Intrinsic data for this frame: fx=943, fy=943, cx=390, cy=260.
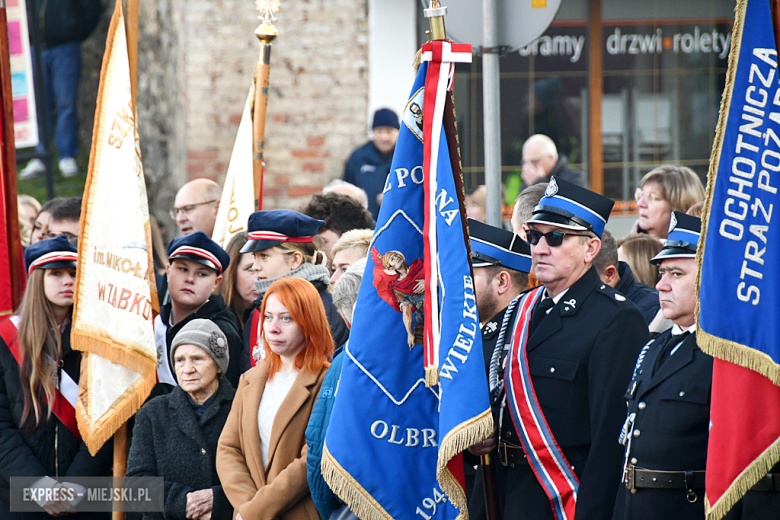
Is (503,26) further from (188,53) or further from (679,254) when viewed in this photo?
(188,53)

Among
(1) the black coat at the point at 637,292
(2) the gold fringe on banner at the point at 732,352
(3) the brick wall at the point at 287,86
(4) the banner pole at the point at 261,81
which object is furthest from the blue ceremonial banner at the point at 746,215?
(3) the brick wall at the point at 287,86

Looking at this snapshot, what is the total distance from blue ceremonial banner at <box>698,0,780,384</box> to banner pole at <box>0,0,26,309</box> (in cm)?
353

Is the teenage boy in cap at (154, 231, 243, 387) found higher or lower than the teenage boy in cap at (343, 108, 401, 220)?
lower

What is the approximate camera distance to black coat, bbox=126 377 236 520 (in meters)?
4.00

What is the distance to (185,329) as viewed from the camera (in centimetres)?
430

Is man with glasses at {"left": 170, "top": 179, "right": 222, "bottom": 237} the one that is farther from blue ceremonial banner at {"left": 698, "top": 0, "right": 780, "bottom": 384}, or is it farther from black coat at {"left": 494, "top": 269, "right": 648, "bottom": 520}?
blue ceremonial banner at {"left": 698, "top": 0, "right": 780, "bottom": 384}

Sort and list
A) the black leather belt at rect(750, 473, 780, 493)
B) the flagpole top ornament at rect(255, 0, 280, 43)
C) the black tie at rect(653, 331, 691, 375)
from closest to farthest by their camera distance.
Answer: the black leather belt at rect(750, 473, 780, 493) < the black tie at rect(653, 331, 691, 375) < the flagpole top ornament at rect(255, 0, 280, 43)

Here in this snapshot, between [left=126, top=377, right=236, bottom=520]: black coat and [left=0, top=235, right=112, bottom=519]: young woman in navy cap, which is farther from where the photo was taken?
[left=0, top=235, right=112, bottom=519]: young woman in navy cap

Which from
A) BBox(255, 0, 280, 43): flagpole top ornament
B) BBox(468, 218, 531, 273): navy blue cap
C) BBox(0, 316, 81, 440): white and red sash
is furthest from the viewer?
BBox(255, 0, 280, 43): flagpole top ornament

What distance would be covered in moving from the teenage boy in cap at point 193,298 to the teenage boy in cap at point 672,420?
2234 mm

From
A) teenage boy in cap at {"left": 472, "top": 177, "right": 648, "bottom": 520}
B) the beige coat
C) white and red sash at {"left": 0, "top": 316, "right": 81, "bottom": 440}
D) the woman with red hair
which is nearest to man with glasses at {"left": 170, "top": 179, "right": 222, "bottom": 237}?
white and red sash at {"left": 0, "top": 316, "right": 81, "bottom": 440}

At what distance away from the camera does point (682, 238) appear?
3.32 metres

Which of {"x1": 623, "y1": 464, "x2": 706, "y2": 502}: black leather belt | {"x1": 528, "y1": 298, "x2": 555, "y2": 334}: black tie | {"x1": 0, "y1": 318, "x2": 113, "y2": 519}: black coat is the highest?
{"x1": 528, "y1": 298, "x2": 555, "y2": 334}: black tie

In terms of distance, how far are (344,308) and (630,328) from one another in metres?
1.27
